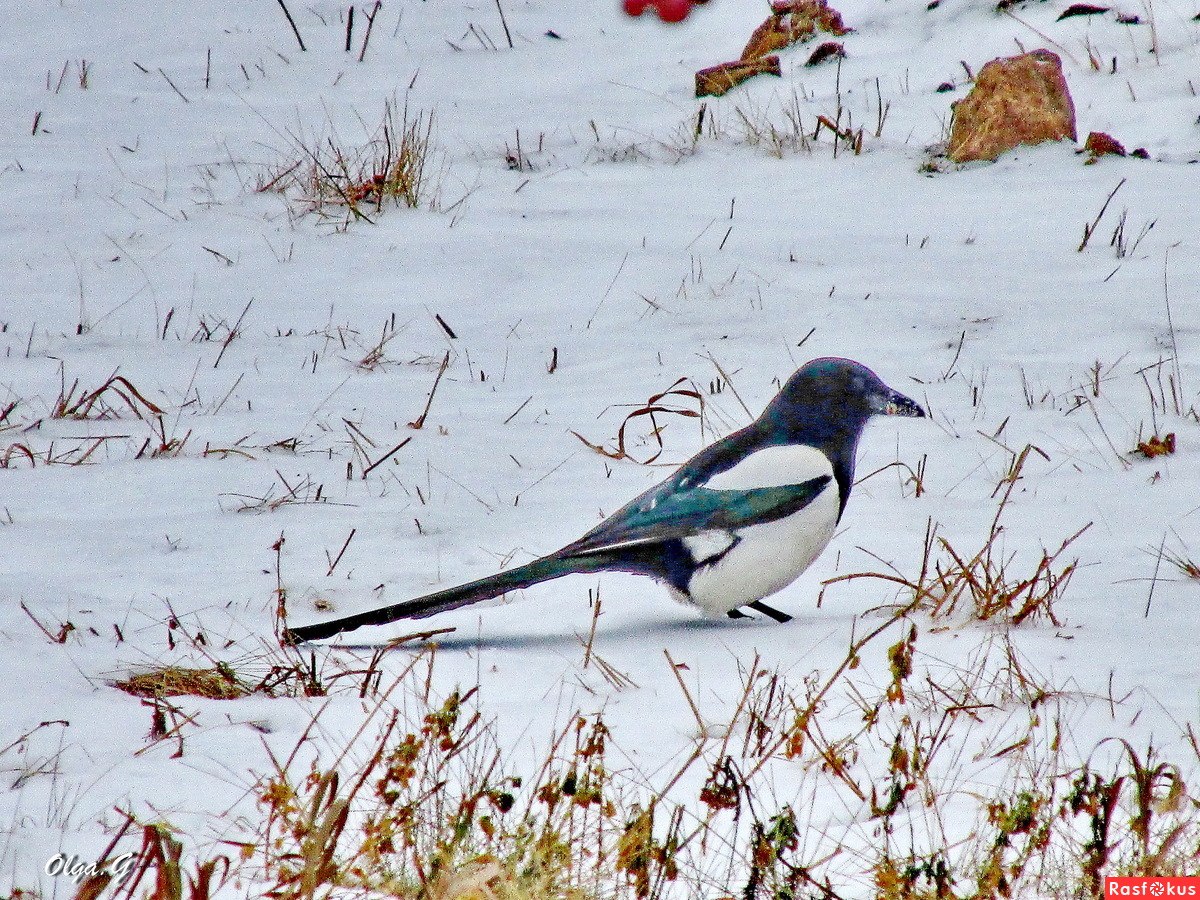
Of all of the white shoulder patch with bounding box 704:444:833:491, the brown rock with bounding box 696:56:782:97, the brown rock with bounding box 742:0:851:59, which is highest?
the brown rock with bounding box 742:0:851:59

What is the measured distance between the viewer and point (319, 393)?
16.5ft

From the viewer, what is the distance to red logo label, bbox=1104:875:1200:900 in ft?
6.13

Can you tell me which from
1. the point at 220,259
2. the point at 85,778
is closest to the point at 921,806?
the point at 85,778

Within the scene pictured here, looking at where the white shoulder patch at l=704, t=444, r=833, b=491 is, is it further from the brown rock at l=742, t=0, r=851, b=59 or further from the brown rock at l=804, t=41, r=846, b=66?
the brown rock at l=742, t=0, r=851, b=59

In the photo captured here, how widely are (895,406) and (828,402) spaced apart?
20 centimetres

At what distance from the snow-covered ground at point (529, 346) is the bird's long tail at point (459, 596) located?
0.09 metres

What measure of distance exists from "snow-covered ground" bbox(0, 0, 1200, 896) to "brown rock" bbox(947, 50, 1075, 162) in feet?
0.40

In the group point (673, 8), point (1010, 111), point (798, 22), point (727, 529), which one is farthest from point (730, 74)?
point (727, 529)

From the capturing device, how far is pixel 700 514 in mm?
3350

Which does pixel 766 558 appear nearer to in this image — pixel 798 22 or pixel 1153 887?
pixel 1153 887

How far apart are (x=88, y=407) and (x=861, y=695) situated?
302 centimetres

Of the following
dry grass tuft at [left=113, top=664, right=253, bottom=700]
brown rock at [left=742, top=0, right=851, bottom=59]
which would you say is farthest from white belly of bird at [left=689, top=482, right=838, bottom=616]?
brown rock at [left=742, top=0, right=851, bottom=59]

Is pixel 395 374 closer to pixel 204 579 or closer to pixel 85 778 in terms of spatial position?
pixel 204 579

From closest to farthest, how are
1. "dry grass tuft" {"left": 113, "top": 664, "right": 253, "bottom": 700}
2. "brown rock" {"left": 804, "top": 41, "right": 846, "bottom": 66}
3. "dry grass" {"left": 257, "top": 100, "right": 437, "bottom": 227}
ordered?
1. "dry grass tuft" {"left": 113, "top": 664, "right": 253, "bottom": 700}
2. "dry grass" {"left": 257, "top": 100, "right": 437, "bottom": 227}
3. "brown rock" {"left": 804, "top": 41, "right": 846, "bottom": 66}
